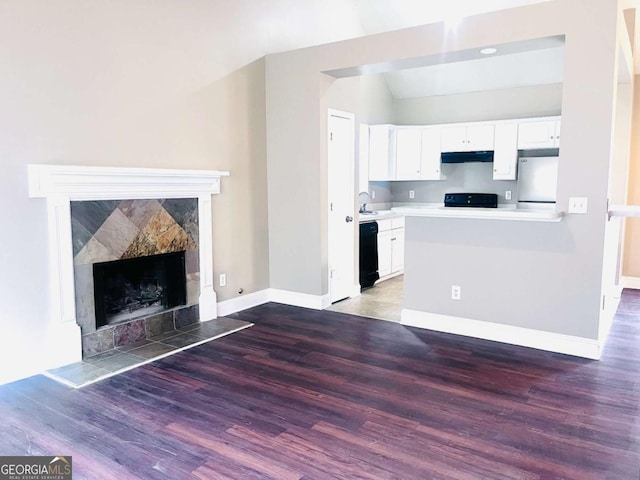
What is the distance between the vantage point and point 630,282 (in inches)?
233

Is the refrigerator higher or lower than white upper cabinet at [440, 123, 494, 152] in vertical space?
lower

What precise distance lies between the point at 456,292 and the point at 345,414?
6.02 ft

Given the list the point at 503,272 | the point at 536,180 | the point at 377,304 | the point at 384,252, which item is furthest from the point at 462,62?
the point at 503,272

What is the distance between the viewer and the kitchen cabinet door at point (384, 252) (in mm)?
6262

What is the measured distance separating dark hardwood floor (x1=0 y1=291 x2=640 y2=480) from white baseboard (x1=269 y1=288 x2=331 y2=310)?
1.07m

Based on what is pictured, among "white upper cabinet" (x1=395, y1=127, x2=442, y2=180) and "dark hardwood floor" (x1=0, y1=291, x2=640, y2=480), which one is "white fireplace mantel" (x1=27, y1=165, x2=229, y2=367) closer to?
"dark hardwood floor" (x1=0, y1=291, x2=640, y2=480)

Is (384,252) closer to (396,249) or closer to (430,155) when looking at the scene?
(396,249)

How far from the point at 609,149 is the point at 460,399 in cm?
206

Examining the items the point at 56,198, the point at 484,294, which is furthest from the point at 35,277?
the point at 484,294

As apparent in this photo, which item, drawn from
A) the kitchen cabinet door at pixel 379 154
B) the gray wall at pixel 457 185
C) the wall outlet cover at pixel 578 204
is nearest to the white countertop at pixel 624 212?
the wall outlet cover at pixel 578 204

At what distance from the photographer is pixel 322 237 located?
4.88m

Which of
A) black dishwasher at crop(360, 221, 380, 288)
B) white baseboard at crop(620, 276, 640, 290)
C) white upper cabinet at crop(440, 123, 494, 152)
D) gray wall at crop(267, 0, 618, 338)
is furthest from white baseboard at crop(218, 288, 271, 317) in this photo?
white baseboard at crop(620, 276, 640, 290)

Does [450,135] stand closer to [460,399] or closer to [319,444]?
[460,399]

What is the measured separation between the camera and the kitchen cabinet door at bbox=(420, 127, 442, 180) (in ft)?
23.3
